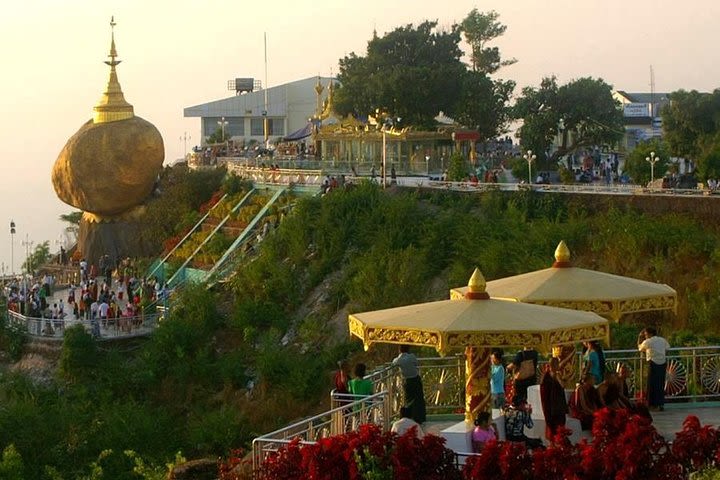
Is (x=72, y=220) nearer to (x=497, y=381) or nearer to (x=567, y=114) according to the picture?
(x=567, y=114)

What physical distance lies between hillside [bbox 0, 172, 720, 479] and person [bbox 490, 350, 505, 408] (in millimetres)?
10259

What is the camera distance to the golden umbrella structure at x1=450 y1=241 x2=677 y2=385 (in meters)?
16.9

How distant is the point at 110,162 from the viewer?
4581 centimetres

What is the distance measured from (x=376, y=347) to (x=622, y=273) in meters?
5.19

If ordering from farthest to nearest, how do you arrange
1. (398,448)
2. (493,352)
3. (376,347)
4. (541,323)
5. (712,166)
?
(712,166) < (376,347) < (493,352) < (541,323) < (398,448)

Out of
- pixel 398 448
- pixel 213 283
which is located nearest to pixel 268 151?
pixel 213 283

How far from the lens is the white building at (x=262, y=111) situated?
77.2 m

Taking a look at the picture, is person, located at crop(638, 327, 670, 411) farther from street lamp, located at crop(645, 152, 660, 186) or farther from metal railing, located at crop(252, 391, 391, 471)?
street lamp, located at crop(645, 152, 660, 186)

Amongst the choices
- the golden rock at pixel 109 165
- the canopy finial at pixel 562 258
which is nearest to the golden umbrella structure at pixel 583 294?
the canopy finial at pixel 562 258

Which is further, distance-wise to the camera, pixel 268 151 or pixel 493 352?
pixel 268 151

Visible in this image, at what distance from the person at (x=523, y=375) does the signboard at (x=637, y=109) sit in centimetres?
7500

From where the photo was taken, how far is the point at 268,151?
55344 mm

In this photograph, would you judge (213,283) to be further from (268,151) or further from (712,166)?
(268,151)

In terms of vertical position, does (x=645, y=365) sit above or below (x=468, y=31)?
below
